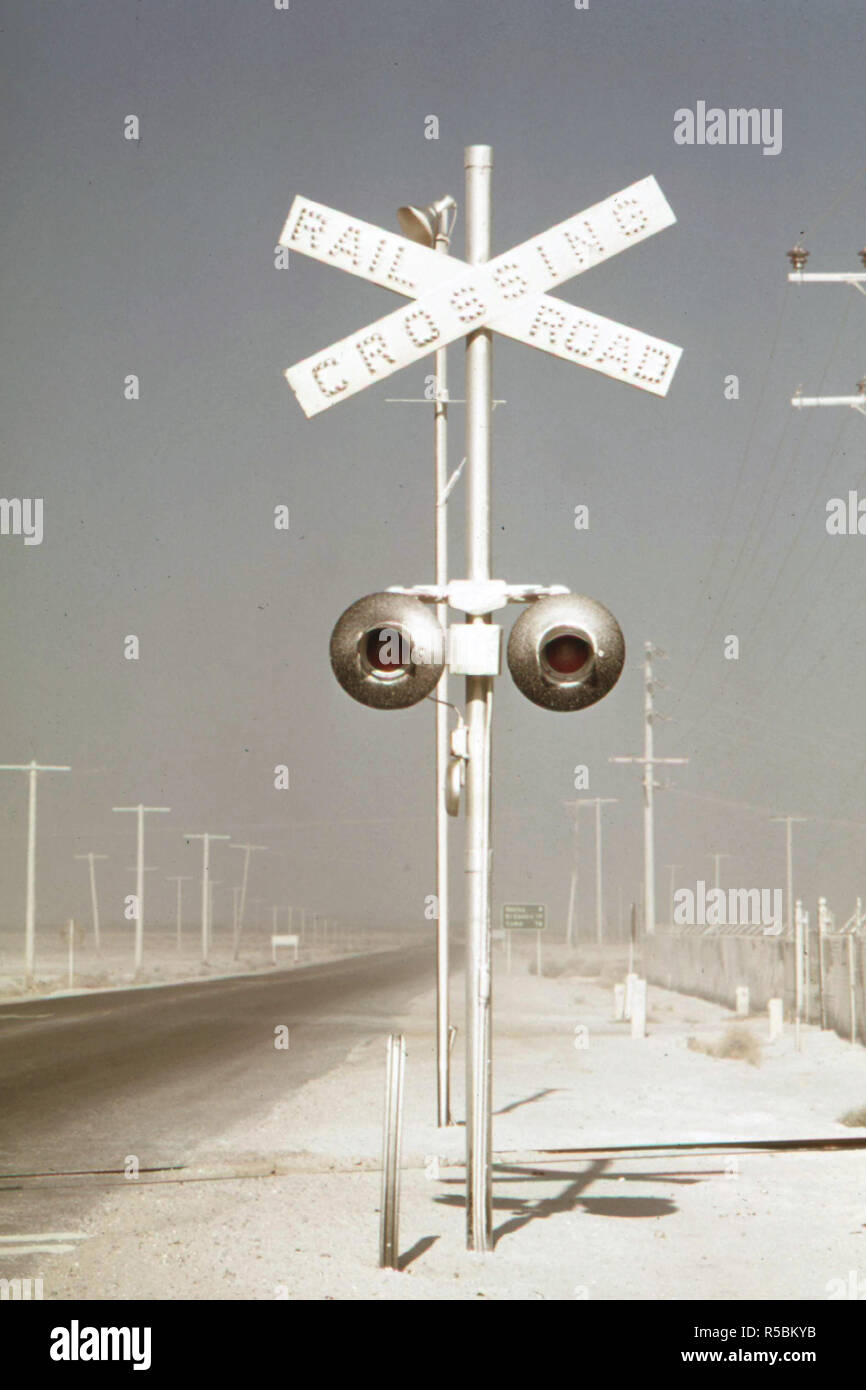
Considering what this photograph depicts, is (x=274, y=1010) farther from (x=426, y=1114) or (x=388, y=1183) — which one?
(x=388, y=1183)

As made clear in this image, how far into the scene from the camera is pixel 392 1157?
9039 millimetres

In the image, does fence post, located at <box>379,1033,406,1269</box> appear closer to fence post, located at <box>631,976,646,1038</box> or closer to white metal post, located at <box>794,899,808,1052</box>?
white metal post, located at <box>794,899,808,1052</box>

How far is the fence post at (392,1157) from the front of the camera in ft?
29.5

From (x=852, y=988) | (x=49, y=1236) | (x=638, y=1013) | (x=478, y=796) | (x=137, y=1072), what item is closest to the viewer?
(x=478, y=796)

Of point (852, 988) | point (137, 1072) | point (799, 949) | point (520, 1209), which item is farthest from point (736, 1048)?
point (520, 1209)

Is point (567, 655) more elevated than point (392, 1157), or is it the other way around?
point (567, 655)

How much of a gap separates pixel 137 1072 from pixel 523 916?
17.2 m

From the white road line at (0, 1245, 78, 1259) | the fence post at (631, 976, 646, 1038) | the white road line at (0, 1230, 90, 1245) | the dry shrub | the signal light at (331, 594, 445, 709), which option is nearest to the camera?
the signal light at (331, 594, 445, 709)

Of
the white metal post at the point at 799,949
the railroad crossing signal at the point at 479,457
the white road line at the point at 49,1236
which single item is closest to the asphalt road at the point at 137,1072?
the white road line at the point at 49,1236

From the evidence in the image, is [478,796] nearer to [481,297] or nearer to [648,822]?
[481,297]

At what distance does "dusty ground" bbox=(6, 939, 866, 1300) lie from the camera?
352 inches

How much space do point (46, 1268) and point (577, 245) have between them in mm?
5701

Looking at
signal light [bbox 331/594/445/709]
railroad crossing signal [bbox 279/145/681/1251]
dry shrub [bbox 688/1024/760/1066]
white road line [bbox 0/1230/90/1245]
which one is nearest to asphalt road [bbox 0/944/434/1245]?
white road line [bbox 0/1230/90/1245]

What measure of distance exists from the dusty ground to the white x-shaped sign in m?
4.18
